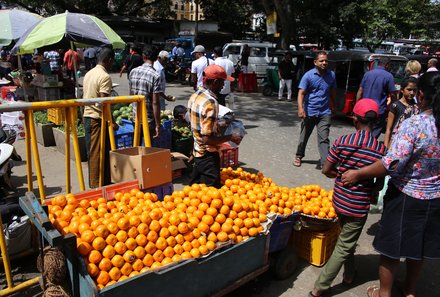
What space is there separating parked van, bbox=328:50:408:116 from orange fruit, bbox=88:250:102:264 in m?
9.60

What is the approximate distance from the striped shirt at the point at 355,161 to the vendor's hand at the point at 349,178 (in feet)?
0.21

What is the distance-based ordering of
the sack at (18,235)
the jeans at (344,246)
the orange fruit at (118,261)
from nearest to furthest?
1. the orange fruit at (118,261)
2. the jeans at (344,246)
3. the sack at (18,235)

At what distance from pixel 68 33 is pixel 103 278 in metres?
4.28

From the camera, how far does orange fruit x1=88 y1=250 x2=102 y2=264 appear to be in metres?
2.56

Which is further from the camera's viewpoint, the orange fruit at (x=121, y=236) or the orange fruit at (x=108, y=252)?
the orange fruit at (x=121, y=236)

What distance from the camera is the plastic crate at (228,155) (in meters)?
6.35

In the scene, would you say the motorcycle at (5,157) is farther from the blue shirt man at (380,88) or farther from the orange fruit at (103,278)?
the blue shirt man at (380,88)

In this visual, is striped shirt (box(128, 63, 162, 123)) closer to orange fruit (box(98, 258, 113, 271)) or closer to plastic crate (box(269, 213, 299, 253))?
plastic crate (box(269, 213, 299, 253))

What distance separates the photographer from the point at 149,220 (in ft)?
9.62

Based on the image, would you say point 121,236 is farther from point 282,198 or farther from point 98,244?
point 282,198

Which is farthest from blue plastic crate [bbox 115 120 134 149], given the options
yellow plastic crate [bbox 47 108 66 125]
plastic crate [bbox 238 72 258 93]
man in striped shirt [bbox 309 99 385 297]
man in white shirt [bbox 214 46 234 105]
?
plastic crate [bbox 238 72 258 93]

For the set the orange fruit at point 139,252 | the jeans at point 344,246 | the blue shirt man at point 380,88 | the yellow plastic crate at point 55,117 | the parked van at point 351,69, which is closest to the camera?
the orange fruit at point 139,252

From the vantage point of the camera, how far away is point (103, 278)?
251 centimetres

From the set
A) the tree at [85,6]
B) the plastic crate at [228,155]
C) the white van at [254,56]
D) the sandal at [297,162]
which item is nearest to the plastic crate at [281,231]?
the plastic crate at [228,155]
